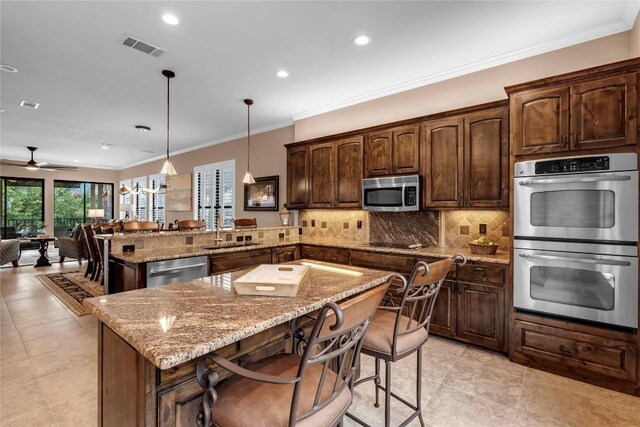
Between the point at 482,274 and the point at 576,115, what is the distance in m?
1.52

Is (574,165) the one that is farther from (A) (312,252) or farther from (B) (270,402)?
(A) (312,252)

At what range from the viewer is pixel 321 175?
4594 millimetres

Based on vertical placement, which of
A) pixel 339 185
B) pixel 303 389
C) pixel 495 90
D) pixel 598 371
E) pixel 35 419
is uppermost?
pixel 495 90

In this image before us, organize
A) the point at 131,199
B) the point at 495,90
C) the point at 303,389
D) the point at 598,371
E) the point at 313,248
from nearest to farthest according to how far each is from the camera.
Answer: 1. the point at 303,389
2. the point at 598,371
3. the point at 495,90
4. the point at 313,248
5. the point at 131,199

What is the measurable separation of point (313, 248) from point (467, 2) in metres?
3.16

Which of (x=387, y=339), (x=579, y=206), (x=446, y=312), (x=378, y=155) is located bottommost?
(x=446, y=312)

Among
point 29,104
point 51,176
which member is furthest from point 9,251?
point 51,176

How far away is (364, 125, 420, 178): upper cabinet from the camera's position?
3670 mm

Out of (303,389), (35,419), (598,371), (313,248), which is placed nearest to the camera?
(303,389)

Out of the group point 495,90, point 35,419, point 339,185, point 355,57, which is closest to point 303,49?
point 355,57

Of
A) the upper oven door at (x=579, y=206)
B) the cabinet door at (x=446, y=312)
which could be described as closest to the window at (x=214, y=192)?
the cabinet door at (x=446, y=312)

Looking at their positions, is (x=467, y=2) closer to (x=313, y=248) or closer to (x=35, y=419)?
(x=313, y=248)

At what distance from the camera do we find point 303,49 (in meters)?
3.18

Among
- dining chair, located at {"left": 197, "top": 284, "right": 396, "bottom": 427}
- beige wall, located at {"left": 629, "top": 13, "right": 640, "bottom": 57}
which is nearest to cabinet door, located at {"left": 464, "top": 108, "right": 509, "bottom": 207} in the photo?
beige wall, located at {"left": 629, "top": 13, "right": 640, "bottom": 57}
